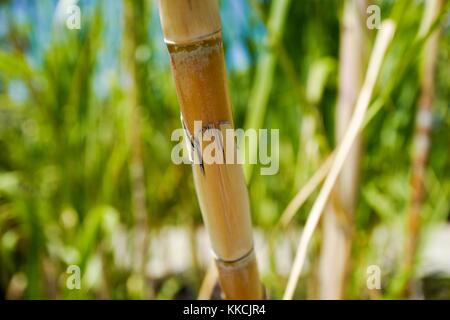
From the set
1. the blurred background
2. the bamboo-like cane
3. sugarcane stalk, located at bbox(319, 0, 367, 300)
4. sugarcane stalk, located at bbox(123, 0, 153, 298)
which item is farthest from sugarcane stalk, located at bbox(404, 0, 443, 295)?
the bamboo-like cane

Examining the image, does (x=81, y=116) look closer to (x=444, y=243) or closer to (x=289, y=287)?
(x=289, y=287)

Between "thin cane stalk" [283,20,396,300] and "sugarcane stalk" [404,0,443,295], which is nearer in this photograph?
"thin cane stalk" [283,20,396,300]

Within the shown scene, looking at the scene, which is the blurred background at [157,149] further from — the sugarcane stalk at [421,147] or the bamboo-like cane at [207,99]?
the bamboo-like cane at [207,99]

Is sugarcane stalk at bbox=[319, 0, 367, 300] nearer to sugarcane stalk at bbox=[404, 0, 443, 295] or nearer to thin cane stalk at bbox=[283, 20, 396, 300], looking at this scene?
thin cane stalk at bbox=[283, 20, 396, 300]

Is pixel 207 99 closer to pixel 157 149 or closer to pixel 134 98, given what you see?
pixel 134 98

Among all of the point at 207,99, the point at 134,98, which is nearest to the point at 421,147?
the point at 134,98
